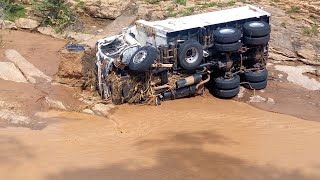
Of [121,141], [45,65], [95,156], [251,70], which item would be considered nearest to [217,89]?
[251,70]

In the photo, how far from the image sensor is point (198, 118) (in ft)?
36.5

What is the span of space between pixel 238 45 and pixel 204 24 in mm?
895

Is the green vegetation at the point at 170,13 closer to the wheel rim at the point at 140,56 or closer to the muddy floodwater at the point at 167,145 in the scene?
the muddy floodwater at the point at 167,145

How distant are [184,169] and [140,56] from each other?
2989mm

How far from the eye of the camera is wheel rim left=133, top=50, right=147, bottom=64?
11.0 m

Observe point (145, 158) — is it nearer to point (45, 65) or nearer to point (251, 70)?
point (251, 70)

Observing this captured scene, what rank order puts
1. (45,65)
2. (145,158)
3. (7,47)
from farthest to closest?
(7,47) < (45,65) < (145,158)

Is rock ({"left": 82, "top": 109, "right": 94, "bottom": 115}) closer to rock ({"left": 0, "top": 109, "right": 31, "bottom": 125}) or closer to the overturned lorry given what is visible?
the overturned lorry

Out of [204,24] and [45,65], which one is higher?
[204,24]

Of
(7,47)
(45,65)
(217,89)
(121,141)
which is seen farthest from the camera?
(7,47)

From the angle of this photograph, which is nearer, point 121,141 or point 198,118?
point 121,141

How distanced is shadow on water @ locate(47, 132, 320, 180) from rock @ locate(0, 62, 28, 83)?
4.53 metres

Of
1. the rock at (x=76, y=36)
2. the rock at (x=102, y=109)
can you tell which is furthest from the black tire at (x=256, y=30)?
the rock at (x=76, y=36)

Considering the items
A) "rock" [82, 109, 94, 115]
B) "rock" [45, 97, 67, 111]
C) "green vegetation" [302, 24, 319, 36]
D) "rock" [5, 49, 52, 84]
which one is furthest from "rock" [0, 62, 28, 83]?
"green vegetation" [302, 24, 319, 36]
